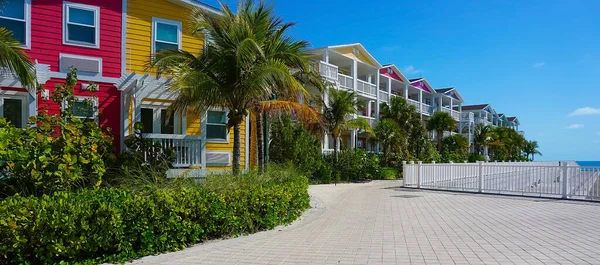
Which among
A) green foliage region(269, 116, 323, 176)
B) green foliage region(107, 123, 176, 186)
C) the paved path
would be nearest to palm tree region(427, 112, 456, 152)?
green foliage region(269, 116, 323, 176)

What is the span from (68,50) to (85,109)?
189 cm

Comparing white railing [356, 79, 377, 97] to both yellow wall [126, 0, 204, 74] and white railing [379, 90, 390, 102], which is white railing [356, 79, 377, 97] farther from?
yellow wall [126, 0, 204, 74]

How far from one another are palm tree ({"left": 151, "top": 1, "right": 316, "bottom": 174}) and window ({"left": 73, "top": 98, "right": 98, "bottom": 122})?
9.37 feet

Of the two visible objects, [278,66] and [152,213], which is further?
[278,66]

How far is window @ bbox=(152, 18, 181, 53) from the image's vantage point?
1408 centimetres

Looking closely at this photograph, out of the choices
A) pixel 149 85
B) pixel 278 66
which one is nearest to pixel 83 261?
pixel 278 66

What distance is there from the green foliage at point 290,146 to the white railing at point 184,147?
627 centimetres

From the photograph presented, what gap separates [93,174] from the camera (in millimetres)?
8352

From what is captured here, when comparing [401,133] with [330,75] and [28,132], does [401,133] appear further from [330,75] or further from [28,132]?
[28,132]

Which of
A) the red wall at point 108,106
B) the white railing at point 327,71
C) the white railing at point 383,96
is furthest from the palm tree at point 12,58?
the white railing at point 383,96

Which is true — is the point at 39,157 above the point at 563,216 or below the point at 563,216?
above

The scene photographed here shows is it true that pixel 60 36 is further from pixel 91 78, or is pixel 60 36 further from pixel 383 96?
pixel 383 96

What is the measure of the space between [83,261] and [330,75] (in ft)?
75.0

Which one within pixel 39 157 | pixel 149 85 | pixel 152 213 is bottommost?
pixel 152 213
